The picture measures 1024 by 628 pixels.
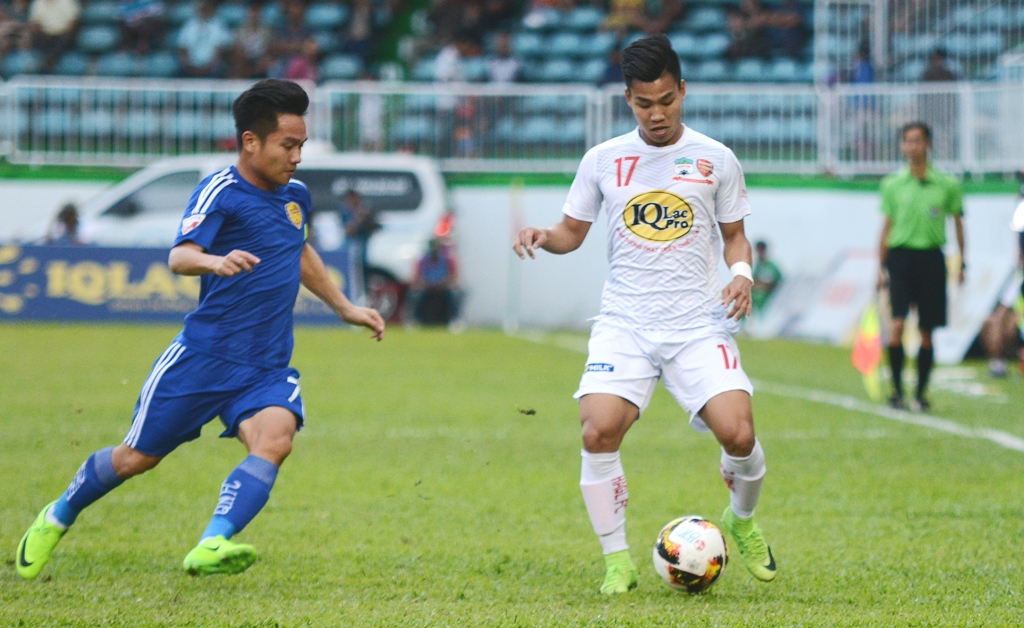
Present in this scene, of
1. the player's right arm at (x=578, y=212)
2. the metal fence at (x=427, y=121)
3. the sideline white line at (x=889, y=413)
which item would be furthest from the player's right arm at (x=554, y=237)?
the metal fence at (x=427, y=121)

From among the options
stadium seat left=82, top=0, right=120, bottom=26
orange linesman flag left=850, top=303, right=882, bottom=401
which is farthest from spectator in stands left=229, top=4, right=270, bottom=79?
orange linesman flag left=850, top=303, right=882, bottom=401

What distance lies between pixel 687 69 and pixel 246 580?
811 inches

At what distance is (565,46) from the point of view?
25.2 metres

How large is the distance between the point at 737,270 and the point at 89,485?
104 inches

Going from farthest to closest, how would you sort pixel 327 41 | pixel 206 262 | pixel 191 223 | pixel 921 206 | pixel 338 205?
pixel 327 41 < pixel 338 205 < pixel 921 206 < pixel 191 223 < pixel 206 262

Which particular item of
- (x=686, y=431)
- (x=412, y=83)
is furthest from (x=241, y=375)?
(x=412, y=83)

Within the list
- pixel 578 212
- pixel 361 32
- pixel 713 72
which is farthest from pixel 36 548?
pixel 361 32

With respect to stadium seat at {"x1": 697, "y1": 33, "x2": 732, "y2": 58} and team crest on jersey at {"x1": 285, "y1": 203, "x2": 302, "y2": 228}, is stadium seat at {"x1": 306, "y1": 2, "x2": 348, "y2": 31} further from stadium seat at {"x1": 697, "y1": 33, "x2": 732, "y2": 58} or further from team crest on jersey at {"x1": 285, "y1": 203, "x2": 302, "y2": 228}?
team crest on jersey at {"x1": 285, "y1": 203, "x2": 302, "y2": 228}

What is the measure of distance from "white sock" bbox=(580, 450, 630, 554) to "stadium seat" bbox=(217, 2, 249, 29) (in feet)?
73.5

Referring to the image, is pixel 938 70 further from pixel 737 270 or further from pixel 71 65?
pixel 737 270

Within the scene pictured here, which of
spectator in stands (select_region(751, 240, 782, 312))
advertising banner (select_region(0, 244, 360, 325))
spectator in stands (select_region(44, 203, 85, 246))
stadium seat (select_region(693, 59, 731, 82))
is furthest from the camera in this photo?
stadium seat (select_region(693, 59, 731, 82))

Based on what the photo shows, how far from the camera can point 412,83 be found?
24391mm

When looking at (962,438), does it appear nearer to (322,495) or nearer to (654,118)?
(322,495)

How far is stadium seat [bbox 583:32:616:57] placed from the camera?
25019 mm
